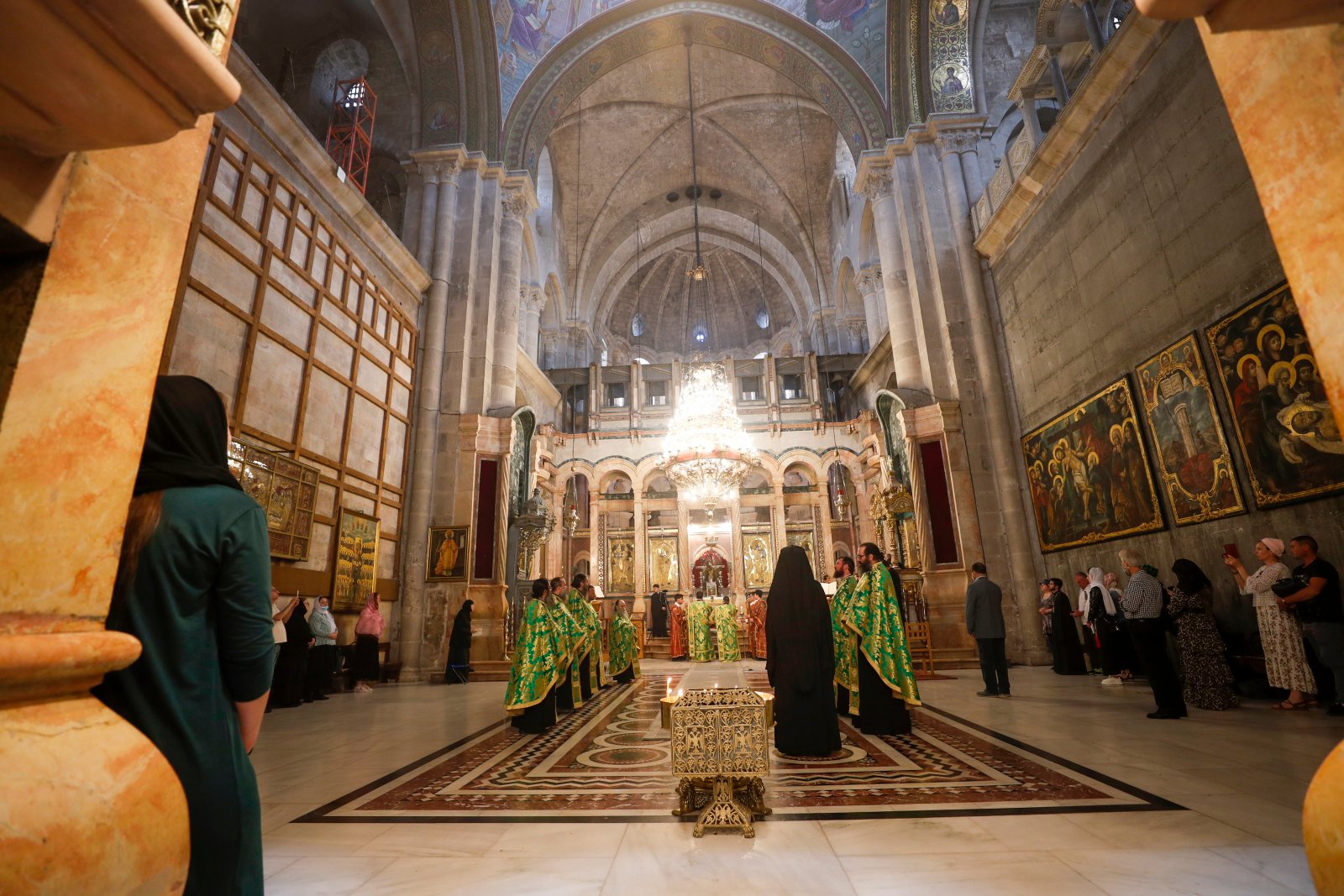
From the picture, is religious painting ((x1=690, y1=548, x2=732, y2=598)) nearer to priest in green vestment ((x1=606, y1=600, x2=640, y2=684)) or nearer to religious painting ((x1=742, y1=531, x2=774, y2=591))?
religious painting ((x1=742, y1=531, x2=774, y2=591))

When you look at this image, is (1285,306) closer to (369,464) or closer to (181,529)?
(181,529)

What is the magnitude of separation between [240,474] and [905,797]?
22.5ft

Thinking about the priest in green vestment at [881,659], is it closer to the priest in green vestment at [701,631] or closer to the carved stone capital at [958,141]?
the priest in green vestment at [701,631]

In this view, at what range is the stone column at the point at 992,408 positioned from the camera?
9469 mm

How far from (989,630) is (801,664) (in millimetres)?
3469

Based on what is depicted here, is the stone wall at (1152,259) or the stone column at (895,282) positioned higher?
the stone column at (895,282)

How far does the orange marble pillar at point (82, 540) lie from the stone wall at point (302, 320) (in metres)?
5.68

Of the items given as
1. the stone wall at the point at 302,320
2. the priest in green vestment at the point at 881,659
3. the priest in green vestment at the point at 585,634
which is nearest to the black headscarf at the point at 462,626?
the stone wall at the point at 302,320

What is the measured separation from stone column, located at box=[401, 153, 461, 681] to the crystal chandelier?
15.2 feet

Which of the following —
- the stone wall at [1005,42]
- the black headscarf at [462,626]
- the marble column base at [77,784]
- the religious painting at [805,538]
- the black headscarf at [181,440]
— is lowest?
the marble column base at [77,784]

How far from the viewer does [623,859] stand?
236 centimetres

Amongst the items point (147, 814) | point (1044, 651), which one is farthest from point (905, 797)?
point (1044, 651)

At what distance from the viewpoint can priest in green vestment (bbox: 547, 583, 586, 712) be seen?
5.64m

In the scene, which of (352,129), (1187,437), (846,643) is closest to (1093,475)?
(1187,437)
